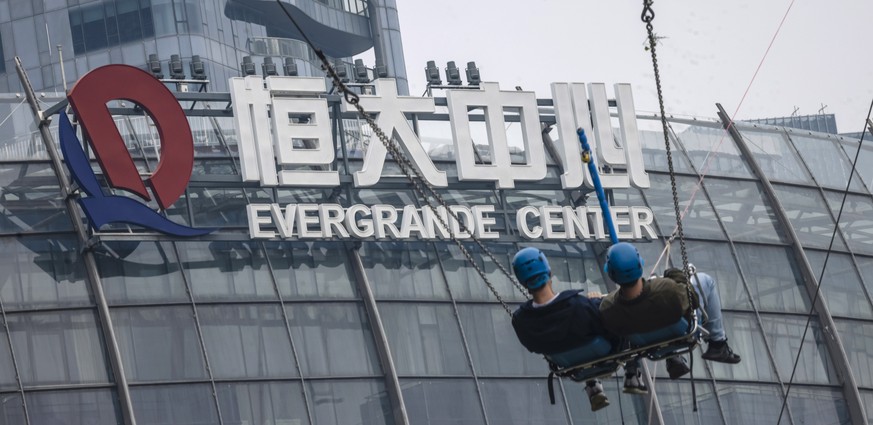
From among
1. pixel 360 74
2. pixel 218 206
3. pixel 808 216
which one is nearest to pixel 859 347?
pixel 808 216

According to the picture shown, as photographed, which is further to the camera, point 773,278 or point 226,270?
point 773,278

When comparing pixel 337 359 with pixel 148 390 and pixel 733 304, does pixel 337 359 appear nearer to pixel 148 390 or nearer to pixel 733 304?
pixel 148 390

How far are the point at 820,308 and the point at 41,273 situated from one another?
67.2ft

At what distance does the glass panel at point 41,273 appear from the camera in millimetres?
39812

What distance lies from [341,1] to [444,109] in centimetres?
6531

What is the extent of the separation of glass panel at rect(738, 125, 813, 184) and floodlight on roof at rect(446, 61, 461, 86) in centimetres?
889

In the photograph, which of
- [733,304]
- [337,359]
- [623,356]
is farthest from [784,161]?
[623,356]

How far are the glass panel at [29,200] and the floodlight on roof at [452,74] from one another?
10.7 meters

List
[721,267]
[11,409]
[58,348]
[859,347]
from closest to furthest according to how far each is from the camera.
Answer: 1. [11,409]
2. [58,348]
3. [721,267]
4. [859,347]

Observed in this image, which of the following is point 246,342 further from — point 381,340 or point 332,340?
point 381,340

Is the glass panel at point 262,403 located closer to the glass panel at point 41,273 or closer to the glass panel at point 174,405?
the glass panel at point 174,405

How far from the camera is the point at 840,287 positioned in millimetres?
48188

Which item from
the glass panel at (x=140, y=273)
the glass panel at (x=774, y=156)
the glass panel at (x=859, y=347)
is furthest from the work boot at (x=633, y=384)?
the glass panel at (x=774, y=156)

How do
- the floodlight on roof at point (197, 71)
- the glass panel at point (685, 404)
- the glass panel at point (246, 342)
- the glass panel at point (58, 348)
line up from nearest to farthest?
the glass panel at point (58, 348) → the glass panel at point (246, 342) → the floodlight on roof at point (197, 71) → the glass panel at point (685, 404)
